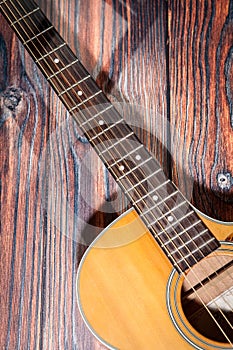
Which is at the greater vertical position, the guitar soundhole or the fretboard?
the fretboard

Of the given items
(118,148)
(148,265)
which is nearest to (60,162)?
(118,148)

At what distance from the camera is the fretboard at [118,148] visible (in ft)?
2.60

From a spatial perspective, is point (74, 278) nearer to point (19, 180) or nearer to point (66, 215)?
point (66, 215)

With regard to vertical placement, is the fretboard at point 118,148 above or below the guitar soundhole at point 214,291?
above

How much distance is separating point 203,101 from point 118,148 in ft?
0.75

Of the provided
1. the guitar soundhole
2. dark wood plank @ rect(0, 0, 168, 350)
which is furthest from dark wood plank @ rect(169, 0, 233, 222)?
the guitar soundhole

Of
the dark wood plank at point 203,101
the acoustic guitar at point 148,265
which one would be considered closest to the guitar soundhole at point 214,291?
the acoustic guitar at point 148,265

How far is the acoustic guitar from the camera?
2.57 ft

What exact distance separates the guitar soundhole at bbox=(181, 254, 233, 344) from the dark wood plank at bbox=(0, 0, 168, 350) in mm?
202

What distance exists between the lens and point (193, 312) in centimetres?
81

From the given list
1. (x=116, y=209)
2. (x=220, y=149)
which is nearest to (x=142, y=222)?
(x=116, y=209)

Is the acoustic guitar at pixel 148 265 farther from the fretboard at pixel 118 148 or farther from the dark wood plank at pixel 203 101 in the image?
the dark wood plank at pixel 203 101

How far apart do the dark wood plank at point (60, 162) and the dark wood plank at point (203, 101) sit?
3cm

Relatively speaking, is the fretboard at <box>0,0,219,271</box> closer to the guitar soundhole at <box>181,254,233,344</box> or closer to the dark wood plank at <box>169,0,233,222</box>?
the guitar soundhole at <box>181,254,233,344</box>
